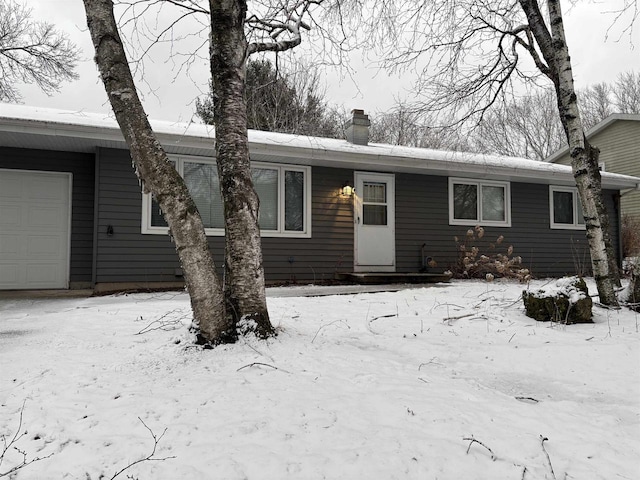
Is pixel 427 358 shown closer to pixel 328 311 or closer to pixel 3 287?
pixel 328 311

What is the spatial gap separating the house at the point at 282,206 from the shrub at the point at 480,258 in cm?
21

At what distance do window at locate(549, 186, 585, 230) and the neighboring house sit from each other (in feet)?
18.4

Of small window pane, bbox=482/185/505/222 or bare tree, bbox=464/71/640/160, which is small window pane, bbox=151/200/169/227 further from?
bare tree, bbox=464/71/640/160

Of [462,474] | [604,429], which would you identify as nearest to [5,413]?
[462,474]

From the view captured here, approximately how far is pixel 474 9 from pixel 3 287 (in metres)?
9.07

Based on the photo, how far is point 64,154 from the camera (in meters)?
6.95

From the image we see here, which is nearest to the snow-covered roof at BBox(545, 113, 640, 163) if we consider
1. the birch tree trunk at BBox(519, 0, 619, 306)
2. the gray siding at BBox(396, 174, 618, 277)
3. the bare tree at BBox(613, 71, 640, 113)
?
the gray siding at BBox(396, 174, 618, 277)

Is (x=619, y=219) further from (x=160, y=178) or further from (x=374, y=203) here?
(x=160, y=178)

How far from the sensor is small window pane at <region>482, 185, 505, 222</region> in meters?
9.43

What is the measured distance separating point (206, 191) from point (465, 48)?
16.8ft

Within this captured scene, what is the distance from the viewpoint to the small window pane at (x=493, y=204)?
9.43 metres

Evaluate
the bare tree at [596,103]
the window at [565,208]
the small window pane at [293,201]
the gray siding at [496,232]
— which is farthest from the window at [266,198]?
the bare tree at [596,103]

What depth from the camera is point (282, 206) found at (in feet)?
25.7

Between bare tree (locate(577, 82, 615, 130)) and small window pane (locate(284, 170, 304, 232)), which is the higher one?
bare tree (locate(577, 82, 615, 130))
